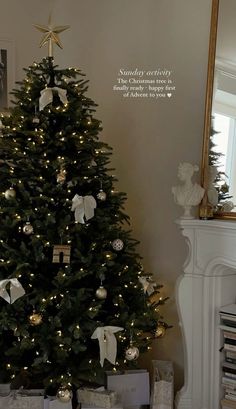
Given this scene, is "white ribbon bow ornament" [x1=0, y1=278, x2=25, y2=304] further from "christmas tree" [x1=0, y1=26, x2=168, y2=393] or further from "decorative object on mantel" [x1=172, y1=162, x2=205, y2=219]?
"decorative object on mantel" [x1=172, y1=162, x2=205, y2=219]

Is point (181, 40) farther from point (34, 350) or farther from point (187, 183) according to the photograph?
point (34, 350)

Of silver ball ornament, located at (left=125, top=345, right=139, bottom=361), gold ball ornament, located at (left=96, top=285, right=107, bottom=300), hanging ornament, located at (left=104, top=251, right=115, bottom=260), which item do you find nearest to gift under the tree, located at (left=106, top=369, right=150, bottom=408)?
silver ball ornament, located at (left=125, top=345, right=139, bottom=361)

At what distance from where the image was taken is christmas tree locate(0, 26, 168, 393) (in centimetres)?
236

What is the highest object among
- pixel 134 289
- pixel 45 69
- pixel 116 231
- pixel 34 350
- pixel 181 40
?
pixel 181 40

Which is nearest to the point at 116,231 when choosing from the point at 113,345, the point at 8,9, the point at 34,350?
the point at 113,345

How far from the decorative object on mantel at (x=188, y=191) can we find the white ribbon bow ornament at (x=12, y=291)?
0.97 m

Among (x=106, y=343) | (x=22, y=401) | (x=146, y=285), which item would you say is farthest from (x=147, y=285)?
(x=22, y=401)

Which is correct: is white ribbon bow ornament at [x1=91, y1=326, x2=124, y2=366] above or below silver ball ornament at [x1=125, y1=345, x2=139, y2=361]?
above

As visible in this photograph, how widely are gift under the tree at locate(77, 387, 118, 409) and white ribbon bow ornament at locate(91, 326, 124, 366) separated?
8.7 inches

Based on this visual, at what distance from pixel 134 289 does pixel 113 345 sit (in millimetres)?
353

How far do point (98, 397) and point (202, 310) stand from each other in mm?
732

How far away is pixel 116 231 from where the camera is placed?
255 cm

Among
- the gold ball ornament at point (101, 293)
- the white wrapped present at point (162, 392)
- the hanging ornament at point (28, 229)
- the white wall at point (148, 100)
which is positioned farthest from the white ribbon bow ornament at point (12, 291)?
the white wall at point (148, 100)

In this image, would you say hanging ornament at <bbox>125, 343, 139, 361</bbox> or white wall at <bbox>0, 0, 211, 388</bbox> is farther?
white wall at <bbox>0, 0, 211, 388</bbox>
